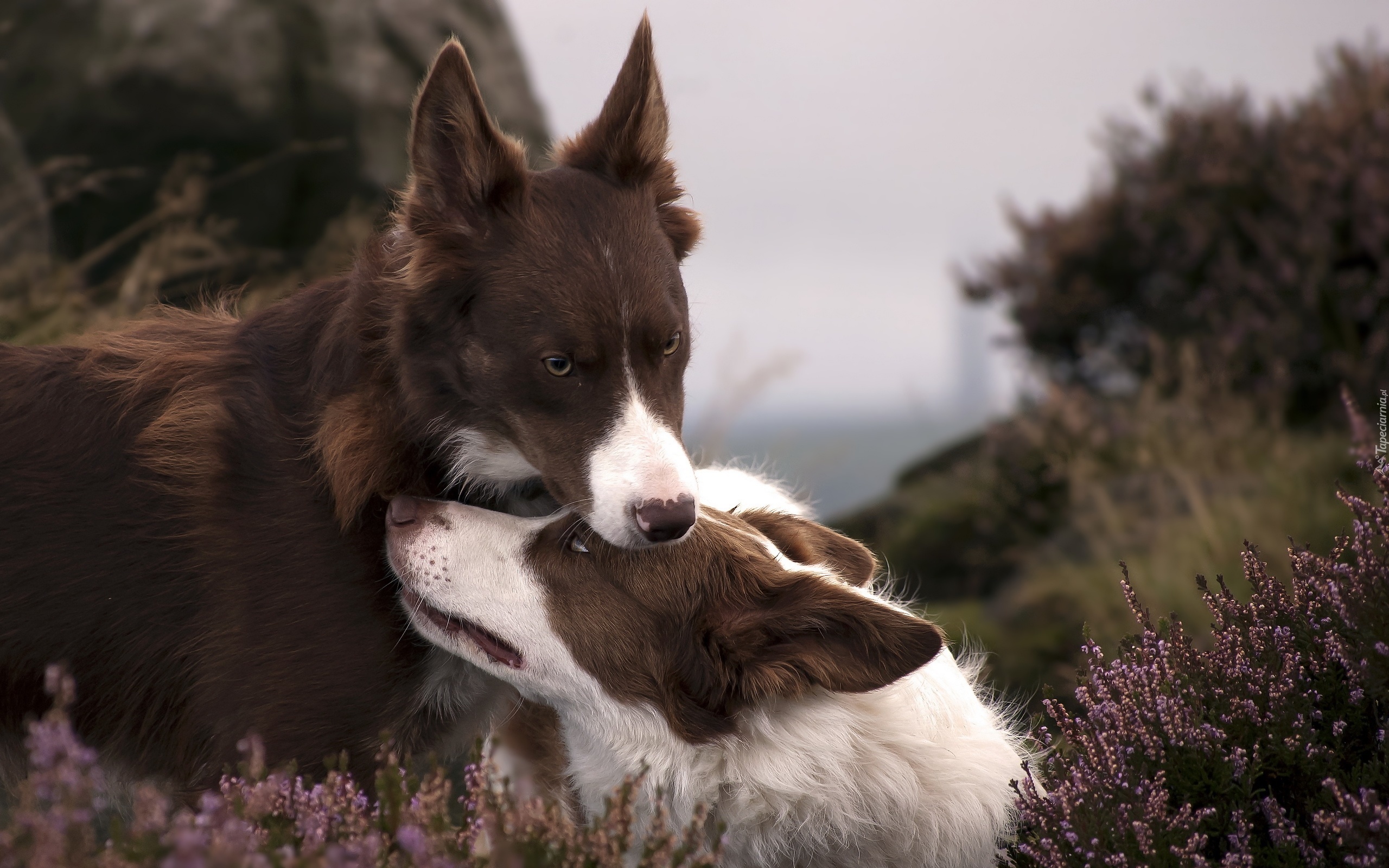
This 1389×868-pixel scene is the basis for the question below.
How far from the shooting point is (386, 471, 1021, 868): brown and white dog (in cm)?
287

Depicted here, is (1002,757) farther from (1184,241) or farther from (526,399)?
(1184,241)

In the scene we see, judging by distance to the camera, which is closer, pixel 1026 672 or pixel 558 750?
pixel 558 750

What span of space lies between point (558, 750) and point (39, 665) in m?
1.40

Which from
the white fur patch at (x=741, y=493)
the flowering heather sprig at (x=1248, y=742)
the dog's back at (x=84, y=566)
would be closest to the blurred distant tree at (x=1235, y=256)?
the white fur patch at (x=741, y=493)

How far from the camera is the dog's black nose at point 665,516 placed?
8.37 feet

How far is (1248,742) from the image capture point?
8.85 ft

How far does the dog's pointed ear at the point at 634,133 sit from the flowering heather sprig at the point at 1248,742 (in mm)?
1652

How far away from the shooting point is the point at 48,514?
3057 mm

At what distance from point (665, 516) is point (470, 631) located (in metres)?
0.78

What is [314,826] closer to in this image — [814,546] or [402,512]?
[402,512]

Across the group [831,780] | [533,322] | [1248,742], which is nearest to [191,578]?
[533,322]

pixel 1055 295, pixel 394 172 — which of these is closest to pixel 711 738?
pixel 394 172

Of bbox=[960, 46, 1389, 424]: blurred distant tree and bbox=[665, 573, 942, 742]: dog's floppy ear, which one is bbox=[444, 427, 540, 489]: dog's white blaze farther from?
bbox=[960, 46, 1389, 424]: blurred distant tree

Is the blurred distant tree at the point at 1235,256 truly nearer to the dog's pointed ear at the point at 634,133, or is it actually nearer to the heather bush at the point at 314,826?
the dog's pointed ear at the point at 634,133
